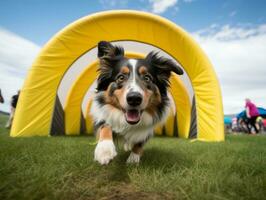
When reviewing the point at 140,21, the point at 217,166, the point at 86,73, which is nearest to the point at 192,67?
the point at 140,21

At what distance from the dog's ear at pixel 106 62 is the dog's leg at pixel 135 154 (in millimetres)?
961

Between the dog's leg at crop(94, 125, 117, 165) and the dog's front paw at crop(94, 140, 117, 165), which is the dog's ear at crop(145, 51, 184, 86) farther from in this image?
the dog's front paw at crop(94, 140, 117, 165)

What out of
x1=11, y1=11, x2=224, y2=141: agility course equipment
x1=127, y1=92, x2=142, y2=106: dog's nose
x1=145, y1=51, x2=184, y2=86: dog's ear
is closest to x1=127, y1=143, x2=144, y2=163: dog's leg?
x1=127, y1=92, x2=142, y2=106: dog's nose

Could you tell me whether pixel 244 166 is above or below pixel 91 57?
below

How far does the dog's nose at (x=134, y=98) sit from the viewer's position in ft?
9.60

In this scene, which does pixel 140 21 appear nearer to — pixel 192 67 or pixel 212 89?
pixel 192 67

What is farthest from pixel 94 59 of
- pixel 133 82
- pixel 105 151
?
pixel 105 151

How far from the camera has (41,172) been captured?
7.41 ft

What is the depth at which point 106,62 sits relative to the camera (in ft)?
12.5

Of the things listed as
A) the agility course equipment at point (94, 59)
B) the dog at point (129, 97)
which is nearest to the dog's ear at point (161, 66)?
the dog at point (129, 97)

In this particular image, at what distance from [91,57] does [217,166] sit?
19.6 feet

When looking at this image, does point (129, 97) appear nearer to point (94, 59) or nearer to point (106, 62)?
point (106, 62)

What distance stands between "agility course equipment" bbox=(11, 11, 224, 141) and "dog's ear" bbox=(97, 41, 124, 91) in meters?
3.24

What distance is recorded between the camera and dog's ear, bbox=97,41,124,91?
3756 mm
